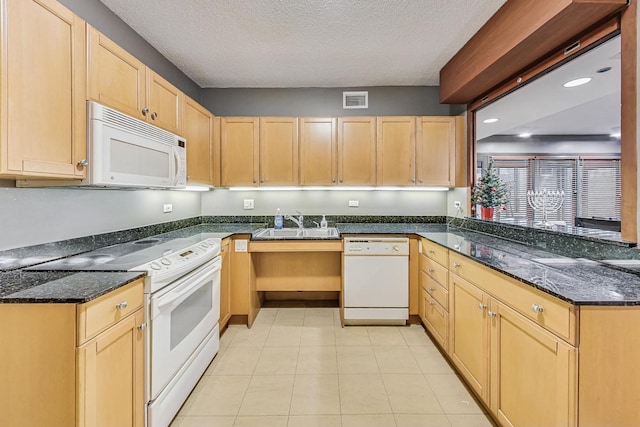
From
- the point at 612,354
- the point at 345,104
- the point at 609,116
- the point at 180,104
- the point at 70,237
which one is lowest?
the point at 612,354

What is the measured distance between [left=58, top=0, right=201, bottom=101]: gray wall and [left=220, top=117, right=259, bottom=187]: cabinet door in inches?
22.9

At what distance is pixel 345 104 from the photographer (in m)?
3.47

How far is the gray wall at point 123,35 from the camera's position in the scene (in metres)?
1.88

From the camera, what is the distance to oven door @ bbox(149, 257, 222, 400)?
154 cm

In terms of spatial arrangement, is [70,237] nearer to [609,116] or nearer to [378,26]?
[378,26]

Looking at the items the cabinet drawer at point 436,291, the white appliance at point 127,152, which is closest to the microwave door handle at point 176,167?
the white appliance at point 127,152

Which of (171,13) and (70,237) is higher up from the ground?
(171,13)

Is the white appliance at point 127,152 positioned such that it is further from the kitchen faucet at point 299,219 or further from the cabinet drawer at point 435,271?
the cabinet drawer at point 435,271

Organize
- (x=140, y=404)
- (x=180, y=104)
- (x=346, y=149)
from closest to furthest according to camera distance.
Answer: (x=140, y=404) < (x=180, y=104) < (x=346, y=149)

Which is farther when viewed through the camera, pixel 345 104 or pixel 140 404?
pixel 345 104

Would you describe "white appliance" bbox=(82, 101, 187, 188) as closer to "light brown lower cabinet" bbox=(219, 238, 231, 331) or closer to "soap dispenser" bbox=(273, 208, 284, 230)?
"light brown lower cabinet" bbox=(219, 238, 231, 331)

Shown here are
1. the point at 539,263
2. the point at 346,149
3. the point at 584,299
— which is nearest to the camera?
the point at 584,299

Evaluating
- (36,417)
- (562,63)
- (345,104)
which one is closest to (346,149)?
(345,104)

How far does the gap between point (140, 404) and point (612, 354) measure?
78.5 inches
